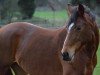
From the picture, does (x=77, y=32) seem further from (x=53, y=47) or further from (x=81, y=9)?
(x=53, y=47)

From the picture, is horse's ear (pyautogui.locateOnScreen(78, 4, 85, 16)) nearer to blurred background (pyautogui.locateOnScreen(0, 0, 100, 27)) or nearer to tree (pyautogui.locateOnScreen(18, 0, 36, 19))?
blurred background (pyautogui.locateOnScreen(0, 0, 100, 27))

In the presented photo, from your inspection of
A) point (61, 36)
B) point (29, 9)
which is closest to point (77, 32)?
point (61, 36)

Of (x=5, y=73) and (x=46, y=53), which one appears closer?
(x=46, y=53)

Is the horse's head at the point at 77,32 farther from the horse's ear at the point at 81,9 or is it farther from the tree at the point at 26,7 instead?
the tree at the point at 26,7

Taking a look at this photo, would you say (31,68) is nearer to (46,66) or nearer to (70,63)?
(46,66)

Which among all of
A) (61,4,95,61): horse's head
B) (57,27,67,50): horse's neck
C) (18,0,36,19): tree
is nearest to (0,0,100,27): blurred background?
(18,0,36,19): tree

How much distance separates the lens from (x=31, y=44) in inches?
273

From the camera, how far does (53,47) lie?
645 cm

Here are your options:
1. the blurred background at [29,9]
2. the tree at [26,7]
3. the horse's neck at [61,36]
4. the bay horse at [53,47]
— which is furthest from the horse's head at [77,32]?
the tree at [26,7]

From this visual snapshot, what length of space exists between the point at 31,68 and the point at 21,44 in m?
0.53

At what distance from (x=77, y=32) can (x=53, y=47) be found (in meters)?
1.09

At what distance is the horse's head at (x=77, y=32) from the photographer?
5371mm

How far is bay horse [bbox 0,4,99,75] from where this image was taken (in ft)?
18.0

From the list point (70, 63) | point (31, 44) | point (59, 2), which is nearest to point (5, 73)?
point (31, 44)
